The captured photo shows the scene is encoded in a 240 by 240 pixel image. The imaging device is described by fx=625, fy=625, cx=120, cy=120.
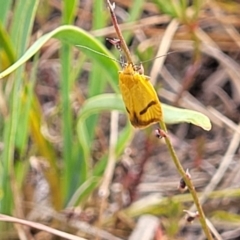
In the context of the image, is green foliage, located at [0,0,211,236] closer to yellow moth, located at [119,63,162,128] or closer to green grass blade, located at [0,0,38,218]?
green grass blade, located at [0,0,38,218]

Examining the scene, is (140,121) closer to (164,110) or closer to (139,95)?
(139,95)

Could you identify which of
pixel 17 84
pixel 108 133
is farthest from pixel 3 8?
pixel 108 133

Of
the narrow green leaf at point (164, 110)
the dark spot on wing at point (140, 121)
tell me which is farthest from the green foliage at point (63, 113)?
the dark spot on wing at point (140, 121)

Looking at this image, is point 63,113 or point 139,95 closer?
point 139,95

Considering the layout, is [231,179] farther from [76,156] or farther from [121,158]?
[76,156]

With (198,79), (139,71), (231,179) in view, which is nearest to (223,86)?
(198,79)
